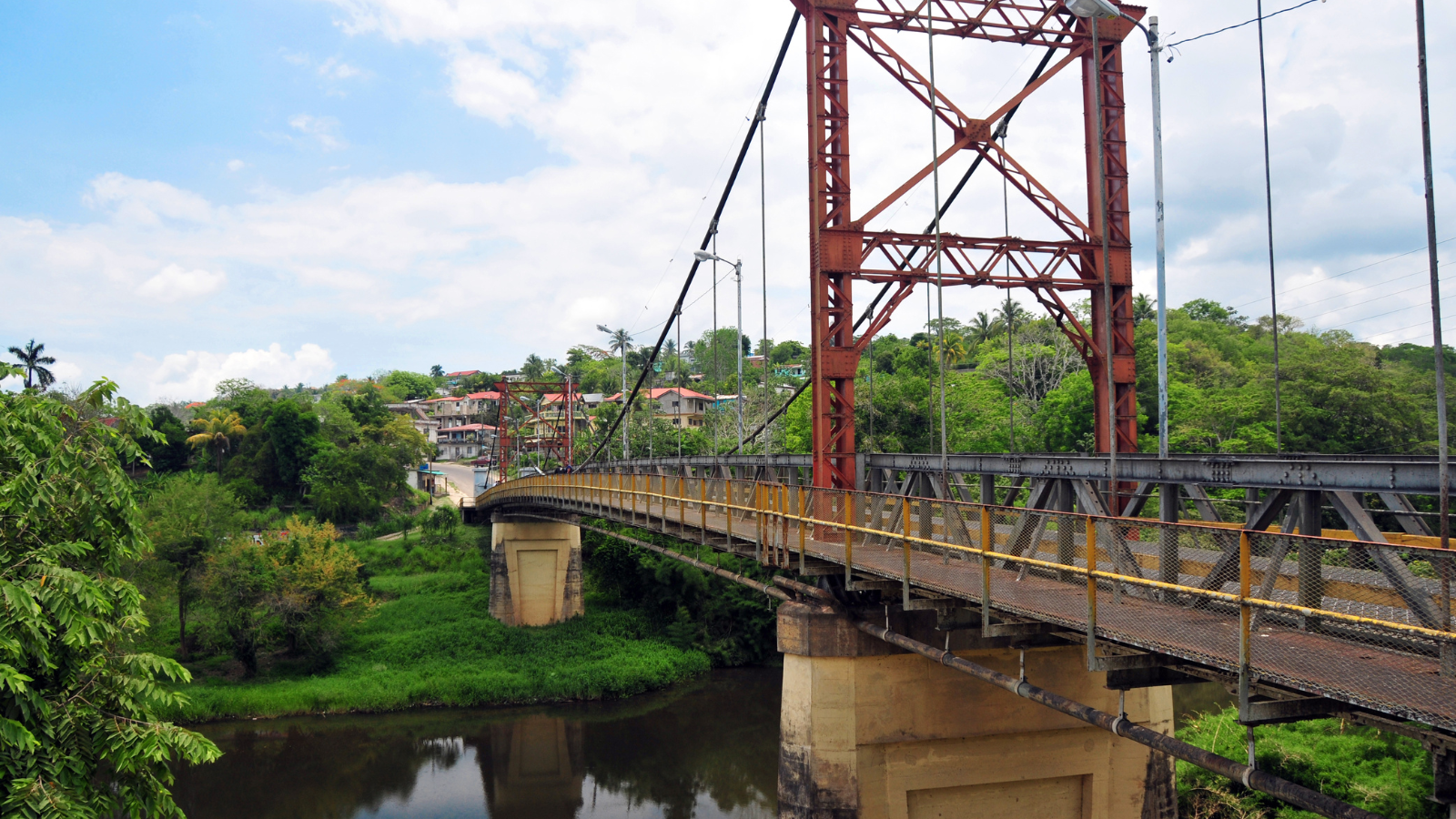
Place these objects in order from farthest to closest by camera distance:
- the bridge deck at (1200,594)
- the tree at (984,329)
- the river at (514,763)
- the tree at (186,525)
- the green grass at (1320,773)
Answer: the tree at (984,329) < the tree at (186,525) < the river at (514,763) < the green grass at (1320,773) < the bridge deck at (1200,594)

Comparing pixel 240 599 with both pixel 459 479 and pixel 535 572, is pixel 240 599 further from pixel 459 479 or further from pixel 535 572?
pixel 459 479

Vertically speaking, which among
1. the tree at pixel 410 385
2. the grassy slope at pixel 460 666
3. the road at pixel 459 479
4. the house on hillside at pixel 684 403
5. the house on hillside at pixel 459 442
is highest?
the tree at pixel 410 385

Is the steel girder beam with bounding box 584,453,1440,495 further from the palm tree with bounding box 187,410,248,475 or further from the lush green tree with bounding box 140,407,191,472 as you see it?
the palm tree with bounding box 187,410,248,475

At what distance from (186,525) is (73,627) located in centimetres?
2849

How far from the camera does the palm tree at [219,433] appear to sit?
63228mm

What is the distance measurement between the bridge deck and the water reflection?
47.7 feet

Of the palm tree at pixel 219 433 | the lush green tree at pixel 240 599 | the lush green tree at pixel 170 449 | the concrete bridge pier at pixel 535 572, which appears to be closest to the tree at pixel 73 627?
the lush green tree at pixel 240 599

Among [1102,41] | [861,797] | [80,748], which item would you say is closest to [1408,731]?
[861,797]

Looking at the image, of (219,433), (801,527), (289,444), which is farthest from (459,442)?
(801,527)

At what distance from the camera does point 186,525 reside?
32000mm

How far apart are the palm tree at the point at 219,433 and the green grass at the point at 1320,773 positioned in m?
61.6

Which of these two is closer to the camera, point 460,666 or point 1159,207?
point 1159,207

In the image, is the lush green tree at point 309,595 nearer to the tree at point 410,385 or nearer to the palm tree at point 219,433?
the palm tree at point 219,433

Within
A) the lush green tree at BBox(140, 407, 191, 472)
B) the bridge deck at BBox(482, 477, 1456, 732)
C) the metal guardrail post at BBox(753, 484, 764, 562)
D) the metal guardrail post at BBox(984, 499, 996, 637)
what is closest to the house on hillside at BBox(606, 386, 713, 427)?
the lush green tree at BBox(140, 407, 191, 472)
